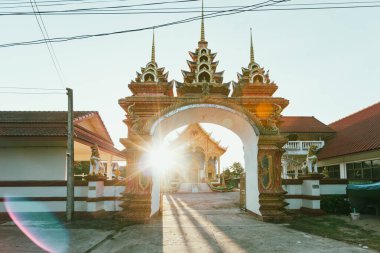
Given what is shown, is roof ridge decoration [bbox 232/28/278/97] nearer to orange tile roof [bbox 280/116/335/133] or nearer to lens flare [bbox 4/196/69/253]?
lens flare [bbox 4/196/69/253]

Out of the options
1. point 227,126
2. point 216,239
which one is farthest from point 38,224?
point 227,126

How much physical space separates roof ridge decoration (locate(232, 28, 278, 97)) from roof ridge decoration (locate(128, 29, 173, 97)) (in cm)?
320

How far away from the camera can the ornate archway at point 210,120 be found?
36.7 feet

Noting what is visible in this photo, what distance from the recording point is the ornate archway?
11.2 meters

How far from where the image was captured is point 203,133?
36500 millimetres

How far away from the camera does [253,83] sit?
12.6 m

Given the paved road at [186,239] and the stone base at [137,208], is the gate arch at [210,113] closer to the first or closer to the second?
the stone base at [137,208]

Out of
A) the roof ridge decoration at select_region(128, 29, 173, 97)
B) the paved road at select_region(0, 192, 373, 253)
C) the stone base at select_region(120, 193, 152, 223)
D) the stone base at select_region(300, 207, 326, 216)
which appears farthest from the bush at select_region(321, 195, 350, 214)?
the roof ridge decoration at select_region(128, 29, 173, 97)

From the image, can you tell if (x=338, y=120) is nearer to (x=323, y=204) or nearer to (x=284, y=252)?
(x=323, y=204)

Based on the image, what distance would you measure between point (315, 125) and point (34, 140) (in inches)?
965

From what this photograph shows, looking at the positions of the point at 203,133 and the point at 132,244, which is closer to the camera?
the point at 132,244

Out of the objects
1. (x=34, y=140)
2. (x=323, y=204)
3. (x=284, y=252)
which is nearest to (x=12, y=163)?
(x=34, y=140)

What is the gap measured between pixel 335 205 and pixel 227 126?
6042 millimetres

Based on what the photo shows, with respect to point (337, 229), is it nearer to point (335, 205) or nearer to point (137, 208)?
point (335, 205)
